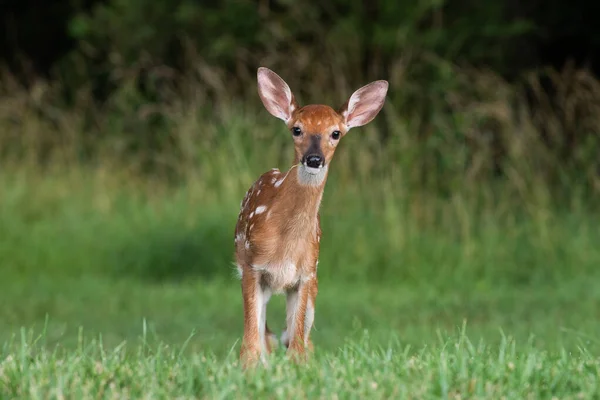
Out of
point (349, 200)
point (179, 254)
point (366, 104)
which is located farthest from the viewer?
point (349, 200)

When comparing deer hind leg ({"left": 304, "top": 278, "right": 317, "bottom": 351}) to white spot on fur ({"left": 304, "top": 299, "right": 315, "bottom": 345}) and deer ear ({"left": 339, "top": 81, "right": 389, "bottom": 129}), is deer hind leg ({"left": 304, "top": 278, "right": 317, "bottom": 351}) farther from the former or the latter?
deer ear ({"left": 339, "top": 81, "right": 389, "bottom": 129})

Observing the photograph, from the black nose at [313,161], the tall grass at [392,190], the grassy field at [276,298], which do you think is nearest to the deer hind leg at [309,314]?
the black nose at [313,161]

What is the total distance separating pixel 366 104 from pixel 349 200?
560cm

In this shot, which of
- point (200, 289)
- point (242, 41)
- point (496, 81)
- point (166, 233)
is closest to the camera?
point (200, 289)

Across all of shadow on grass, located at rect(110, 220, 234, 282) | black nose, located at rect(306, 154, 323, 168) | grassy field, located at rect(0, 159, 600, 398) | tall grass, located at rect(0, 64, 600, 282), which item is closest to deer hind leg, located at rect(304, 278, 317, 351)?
black nose, located at rect(306, 154, 323, 168)

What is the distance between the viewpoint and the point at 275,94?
195 inches

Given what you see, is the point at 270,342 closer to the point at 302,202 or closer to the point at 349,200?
the point at 302,202

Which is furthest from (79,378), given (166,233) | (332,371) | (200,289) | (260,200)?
(166,233)

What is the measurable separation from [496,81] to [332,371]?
8.63 meters

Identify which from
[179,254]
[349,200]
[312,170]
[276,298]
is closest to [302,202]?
[312,170]

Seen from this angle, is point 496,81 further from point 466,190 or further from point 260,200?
point 260,200

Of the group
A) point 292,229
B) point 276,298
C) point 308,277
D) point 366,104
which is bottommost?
point 276,298

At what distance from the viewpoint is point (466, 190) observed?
11164 mm

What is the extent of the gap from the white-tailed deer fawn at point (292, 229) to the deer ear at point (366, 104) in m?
0.02
